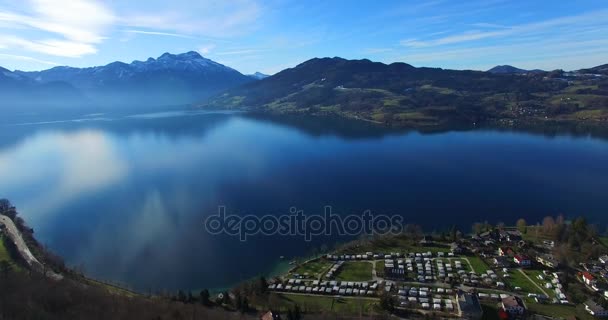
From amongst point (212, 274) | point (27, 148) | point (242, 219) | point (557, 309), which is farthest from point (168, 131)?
point (557, 309)

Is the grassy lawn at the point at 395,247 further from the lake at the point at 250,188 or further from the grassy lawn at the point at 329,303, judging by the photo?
the grassy lawn at the point at 329,303

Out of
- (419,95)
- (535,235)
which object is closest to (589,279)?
(535,235)

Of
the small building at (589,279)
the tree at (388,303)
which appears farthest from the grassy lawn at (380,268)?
the small building at (589,279)

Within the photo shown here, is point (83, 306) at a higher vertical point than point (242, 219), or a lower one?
higher

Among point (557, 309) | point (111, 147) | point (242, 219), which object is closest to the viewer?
point (557, 309)

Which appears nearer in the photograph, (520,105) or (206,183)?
(206,183)

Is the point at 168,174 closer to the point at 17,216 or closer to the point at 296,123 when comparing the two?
the point at 17,216

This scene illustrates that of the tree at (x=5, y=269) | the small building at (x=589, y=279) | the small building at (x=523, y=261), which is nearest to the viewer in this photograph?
the tree at (x=5, y=269)
